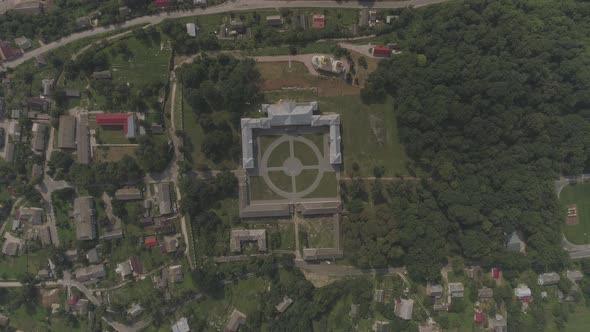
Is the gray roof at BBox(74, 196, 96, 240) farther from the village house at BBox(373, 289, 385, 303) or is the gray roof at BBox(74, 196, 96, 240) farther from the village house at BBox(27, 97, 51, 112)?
the village house at BBox(373, 289, 385, 303)

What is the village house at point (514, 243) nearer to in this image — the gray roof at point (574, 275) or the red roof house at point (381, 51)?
the gray roof at point (574, 275)

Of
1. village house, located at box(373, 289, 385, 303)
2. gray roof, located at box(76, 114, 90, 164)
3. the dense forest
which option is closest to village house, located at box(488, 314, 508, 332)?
the dense forest

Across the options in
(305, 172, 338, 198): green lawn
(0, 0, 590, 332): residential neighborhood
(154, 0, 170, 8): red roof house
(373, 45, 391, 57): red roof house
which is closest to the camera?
(0, 0, 590, 332): residential neighborhood

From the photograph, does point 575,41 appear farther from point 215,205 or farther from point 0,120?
point 0,120

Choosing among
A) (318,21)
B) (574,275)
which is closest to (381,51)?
(318,21)

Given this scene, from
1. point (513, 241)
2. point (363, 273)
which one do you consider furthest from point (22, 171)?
point (513, 241)

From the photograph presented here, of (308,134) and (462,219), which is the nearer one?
(462,219)

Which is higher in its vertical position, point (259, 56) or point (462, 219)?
point (259, 56)
